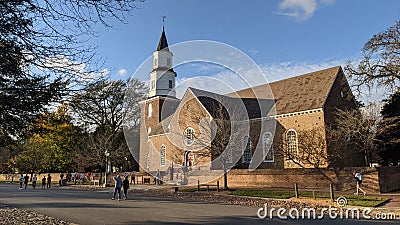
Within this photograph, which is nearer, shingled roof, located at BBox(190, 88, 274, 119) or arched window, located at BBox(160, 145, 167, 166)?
shingled roof, located at BBox(190, 88, 274, 119)

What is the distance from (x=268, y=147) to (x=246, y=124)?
8061 mm

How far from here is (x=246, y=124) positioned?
27.7 meters

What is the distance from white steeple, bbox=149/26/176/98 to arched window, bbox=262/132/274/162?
16.6 m

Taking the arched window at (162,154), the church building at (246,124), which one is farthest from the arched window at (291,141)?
the arched window at (162,154)

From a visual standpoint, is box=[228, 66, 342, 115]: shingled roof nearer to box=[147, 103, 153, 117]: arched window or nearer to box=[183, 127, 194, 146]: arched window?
box=[183, 127, 194, 146]: arched window

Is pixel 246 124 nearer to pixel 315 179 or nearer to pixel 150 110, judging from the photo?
pixel 315 179

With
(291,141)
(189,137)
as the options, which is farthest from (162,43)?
(291,141)

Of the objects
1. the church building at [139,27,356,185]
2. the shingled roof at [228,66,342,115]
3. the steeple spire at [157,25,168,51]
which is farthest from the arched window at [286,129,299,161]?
the steeple spire at [157,25,168,51]

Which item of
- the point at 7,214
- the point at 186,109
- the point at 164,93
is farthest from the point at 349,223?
the point at 164,93

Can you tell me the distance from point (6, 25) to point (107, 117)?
43.7 m

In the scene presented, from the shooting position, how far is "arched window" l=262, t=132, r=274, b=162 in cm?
3416

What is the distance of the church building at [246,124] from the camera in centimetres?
2677

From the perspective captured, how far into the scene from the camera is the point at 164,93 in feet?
152

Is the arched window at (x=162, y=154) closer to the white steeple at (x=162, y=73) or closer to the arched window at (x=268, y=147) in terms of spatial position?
the white steeple at (x=162, y=73)
